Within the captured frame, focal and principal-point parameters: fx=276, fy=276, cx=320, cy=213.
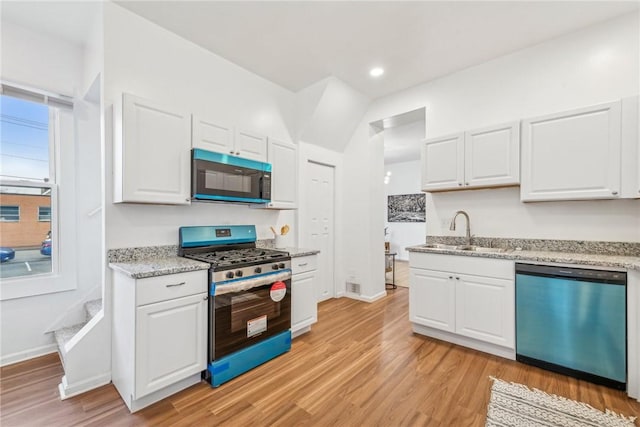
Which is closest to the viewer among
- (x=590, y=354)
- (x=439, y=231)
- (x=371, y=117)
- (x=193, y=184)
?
(x=590, y=354)

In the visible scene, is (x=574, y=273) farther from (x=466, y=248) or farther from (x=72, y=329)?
(x=72, y=329)

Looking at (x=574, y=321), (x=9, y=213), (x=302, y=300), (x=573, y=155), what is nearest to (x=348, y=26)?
(x=573, y=155)

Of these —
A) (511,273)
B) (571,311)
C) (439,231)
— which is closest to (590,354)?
(571,311)

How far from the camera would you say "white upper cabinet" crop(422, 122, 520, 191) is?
8.77 feet

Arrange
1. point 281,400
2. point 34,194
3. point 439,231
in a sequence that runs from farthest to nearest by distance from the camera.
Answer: point 439,231
point 34,194
point 281,400

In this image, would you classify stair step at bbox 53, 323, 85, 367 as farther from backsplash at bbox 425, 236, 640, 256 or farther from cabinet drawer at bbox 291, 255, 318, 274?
backsplash at bbox 425, 236, 640, 256

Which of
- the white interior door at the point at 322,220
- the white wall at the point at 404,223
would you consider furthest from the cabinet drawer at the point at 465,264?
the white wall at the point at 404,223

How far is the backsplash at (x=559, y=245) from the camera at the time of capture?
7.77ft

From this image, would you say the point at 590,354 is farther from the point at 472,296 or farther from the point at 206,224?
the point at 206,224

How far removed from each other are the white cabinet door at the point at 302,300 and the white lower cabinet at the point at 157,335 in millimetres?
954

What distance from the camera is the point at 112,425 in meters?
1.71

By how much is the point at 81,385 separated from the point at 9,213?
66.9 inches

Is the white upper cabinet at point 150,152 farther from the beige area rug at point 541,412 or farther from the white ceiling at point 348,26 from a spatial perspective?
the beige area rug at point 541,412

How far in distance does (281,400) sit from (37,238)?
2.73 meters
